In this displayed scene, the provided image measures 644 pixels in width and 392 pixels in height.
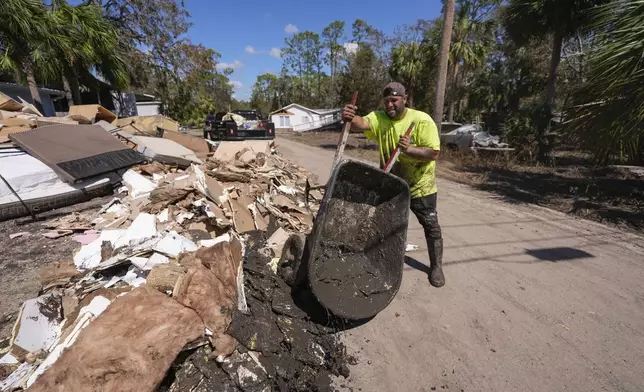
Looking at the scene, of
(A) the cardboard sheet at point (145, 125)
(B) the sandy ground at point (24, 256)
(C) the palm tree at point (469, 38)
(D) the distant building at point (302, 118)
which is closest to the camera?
(B) the sandy ground at point (24, 256)

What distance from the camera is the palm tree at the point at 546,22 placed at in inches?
373

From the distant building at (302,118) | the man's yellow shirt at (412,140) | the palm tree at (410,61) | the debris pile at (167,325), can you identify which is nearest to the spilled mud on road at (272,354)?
the debris pile at (167,325)

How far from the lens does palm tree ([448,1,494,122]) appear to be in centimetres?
2128

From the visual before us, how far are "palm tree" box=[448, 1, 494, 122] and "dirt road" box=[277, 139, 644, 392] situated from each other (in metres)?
21.1

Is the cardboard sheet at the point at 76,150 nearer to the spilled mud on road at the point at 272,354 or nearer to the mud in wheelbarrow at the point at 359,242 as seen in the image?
the spilled mud on road at the point at 272,354

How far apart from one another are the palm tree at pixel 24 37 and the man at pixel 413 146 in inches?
378

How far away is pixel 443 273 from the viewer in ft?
11.2

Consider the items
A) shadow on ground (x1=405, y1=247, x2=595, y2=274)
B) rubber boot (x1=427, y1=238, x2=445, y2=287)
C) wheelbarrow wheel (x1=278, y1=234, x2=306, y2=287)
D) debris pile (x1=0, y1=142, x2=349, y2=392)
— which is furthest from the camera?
shadow on ground (x1=405, y1=247, x2=595, y2=274)

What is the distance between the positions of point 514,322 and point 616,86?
4192 mm

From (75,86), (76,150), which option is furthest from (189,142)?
(75,86)

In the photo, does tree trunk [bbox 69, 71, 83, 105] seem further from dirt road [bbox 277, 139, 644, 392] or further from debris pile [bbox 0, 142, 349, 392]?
dirt road [bbox 277, 139, 644, 392]

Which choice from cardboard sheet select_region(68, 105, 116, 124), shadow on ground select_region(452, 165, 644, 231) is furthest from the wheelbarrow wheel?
cardboard sheet select_region(68, 105, 116, 124)

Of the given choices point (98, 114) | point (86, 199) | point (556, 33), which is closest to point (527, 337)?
point (86, 199)

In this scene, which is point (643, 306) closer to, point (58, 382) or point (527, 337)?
point (527, 337)
